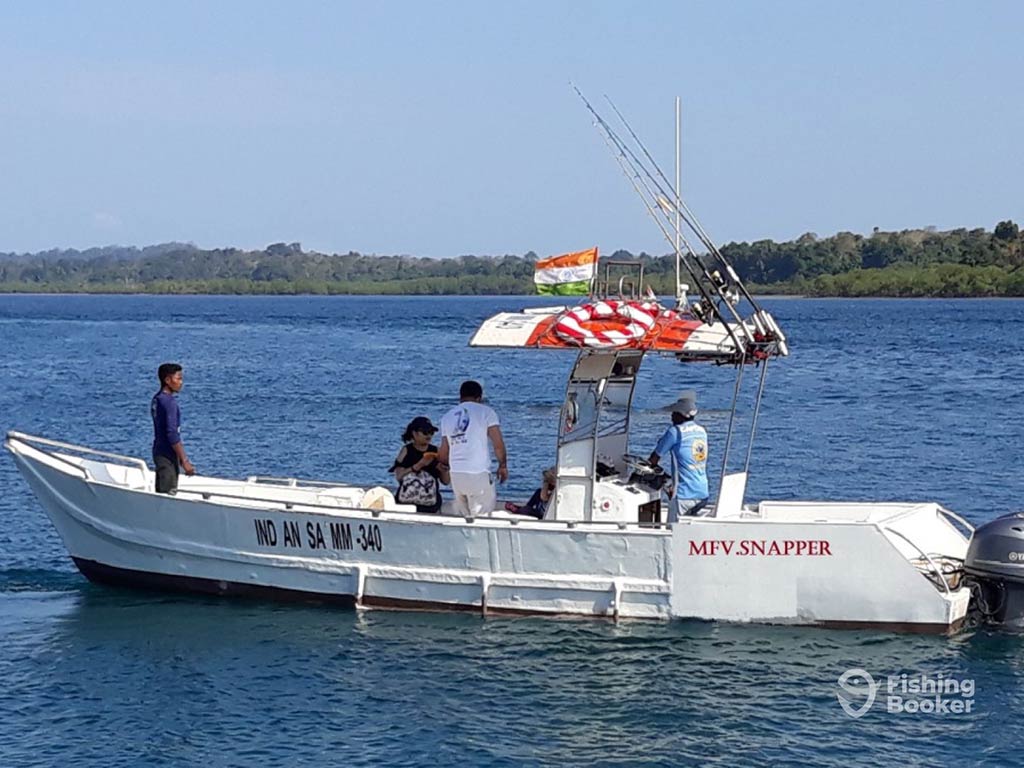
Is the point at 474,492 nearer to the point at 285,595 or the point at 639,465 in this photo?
the point at 639,465

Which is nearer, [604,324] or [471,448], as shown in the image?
[604,324]

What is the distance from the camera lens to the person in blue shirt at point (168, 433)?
1477 centimetres

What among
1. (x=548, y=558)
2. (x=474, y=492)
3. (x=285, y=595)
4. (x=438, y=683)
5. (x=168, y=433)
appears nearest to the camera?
(x=438, y=683)

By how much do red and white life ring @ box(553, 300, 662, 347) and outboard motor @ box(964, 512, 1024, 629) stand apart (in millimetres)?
3430

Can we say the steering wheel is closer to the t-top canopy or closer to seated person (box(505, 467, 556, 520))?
seated person (box(505, 467, 556, 520))

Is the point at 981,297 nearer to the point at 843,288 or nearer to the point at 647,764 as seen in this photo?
the point at 843,288

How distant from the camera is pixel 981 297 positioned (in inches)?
5645

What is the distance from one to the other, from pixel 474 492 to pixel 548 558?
992 millimetres

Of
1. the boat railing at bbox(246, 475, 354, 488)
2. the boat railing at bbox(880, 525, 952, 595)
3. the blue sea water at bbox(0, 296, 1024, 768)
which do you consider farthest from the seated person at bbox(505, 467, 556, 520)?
the boat railing at bbox(880, 525, 952, 595)

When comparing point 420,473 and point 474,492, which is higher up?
point 420,473

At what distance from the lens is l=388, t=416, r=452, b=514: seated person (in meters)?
15.0

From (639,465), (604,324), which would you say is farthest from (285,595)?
(604,324)

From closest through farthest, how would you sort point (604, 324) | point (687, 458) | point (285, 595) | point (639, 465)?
point (604, 324)
point (687, 458)
point (285, 595)
point (639, 465)

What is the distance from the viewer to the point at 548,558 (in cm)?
1416
